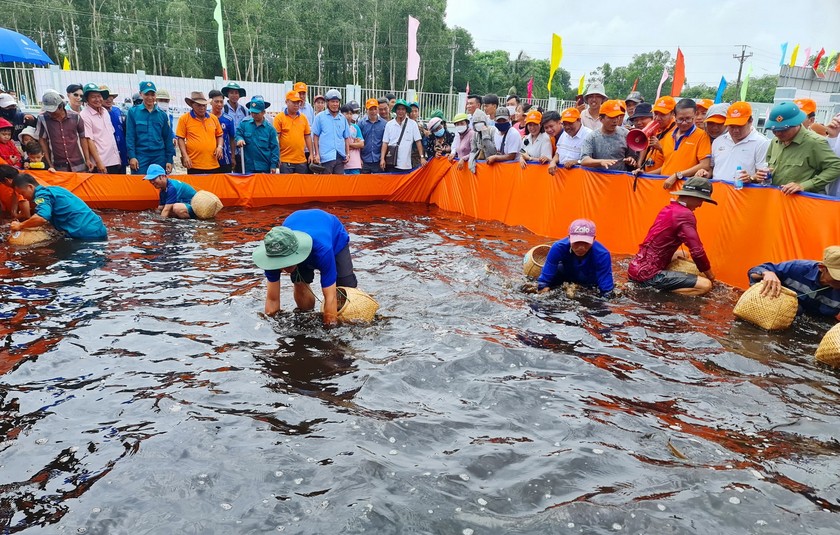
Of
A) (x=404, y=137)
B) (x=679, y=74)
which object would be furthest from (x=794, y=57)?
(x=404, y=137)

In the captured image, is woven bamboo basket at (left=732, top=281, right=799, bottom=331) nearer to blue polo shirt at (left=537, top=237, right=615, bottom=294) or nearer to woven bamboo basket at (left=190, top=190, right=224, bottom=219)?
blue polo shirt at (left=537, top=237, right=615, bottom=294)

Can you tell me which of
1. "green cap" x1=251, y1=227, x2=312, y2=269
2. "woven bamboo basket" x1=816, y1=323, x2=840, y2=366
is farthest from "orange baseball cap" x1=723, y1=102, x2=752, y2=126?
"green cap" x1=251, y1=227, x2=312, y2=269

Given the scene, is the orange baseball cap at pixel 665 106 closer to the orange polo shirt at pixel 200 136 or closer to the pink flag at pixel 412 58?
the orange polo shirt at pixel 200 136

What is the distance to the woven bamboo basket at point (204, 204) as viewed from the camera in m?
9.98

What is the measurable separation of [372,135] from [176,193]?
441cm

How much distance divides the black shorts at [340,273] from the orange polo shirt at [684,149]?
485 centimetres

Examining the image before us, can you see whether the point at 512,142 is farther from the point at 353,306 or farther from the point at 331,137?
the point at 353,306

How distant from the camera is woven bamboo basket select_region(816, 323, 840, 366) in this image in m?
4.61

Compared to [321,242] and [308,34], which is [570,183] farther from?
[308,34]

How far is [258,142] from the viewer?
1134 centimetres

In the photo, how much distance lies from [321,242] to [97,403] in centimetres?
200

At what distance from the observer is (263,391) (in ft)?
13.8

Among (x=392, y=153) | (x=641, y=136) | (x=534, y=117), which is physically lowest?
(x=392, y=153)

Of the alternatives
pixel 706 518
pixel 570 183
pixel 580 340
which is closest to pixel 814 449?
pixel 706 518
